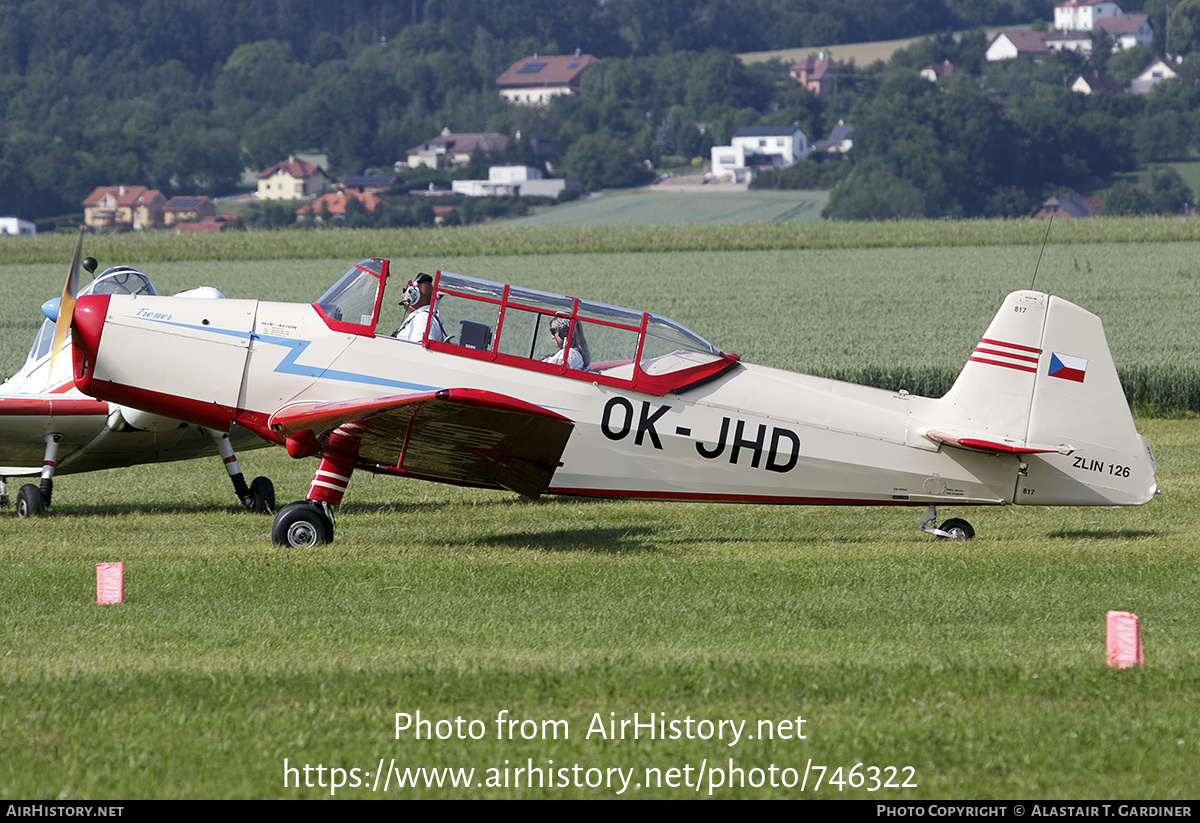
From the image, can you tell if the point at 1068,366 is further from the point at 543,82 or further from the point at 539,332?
the point at 543,82

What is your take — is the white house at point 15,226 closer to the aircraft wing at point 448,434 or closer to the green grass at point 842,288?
the green grass at point 842,288

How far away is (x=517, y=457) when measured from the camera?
9.92 metres

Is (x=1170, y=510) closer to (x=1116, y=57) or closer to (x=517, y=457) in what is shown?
(x=517, y=457)

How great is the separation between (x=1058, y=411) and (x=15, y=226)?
108 metres

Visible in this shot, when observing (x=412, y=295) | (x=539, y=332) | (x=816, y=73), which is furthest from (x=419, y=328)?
(x=816, y=73)

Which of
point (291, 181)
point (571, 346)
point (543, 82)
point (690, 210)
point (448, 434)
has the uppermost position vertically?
point (571, 346)

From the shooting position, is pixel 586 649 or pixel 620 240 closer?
pixel 586 649

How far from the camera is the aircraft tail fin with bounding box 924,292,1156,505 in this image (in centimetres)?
999

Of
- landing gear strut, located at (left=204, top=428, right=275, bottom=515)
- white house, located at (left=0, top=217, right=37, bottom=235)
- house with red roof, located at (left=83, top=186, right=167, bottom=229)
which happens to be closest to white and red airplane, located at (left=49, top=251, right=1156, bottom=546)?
landing gear strut, located at (left=204, top=428, right=275, bottom=515)

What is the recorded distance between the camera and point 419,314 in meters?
10.1

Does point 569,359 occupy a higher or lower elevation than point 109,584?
higher

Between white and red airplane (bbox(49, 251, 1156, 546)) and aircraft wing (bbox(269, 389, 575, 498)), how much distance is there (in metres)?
0.03

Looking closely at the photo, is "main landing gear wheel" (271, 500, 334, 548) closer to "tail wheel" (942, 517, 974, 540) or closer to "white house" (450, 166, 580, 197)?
"tail wheel" (942, 517, 974, 540)

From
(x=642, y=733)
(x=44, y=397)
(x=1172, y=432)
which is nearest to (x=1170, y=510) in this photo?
(x=1172, y=432)
